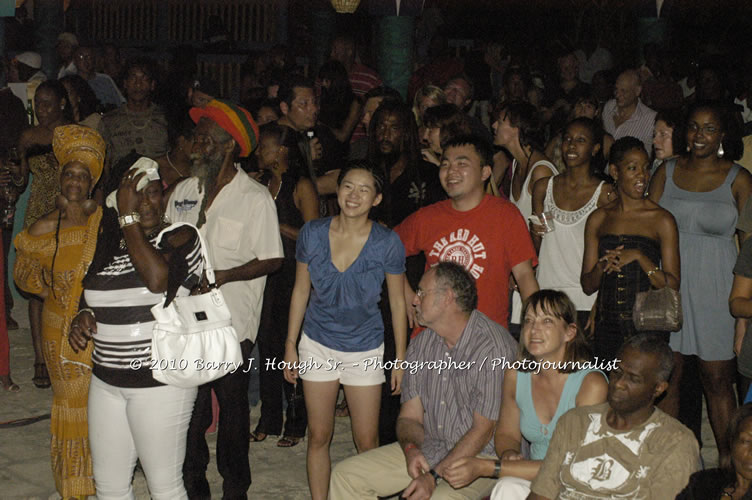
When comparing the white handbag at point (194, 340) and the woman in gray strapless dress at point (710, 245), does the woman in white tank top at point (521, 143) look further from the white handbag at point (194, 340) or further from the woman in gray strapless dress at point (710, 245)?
the white handbag at point (194, 340)

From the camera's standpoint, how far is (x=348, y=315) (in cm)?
518

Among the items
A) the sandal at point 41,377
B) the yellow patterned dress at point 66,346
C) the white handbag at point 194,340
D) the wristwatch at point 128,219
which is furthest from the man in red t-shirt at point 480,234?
the sandal at point 41,377

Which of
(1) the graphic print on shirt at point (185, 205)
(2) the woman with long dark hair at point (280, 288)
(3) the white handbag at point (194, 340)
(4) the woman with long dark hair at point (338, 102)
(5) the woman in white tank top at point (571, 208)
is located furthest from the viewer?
(4) the woman with long dark hair at point (338, 102)

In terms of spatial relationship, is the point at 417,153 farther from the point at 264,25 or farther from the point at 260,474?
the point at 264,25

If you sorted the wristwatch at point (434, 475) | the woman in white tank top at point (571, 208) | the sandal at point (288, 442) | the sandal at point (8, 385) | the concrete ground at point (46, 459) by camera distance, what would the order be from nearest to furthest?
1. the wristwatch at point (434, 475)
2. the concrete ground at point (46, 459)
3. the woman in white tank top at point (571, 208)
4. the sandal at point (288, 442)
5. the sandal at point (8, 385)

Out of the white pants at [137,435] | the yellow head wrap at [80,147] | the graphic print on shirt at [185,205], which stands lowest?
the white pants at [137,435]

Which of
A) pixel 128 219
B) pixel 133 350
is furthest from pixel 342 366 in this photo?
pixel 128 219

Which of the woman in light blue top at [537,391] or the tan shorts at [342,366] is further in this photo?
the tan shorts at [342,366]

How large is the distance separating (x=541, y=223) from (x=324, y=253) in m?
1.55

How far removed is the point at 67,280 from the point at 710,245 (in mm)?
3553

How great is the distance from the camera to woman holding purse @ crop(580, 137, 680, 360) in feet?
17.7

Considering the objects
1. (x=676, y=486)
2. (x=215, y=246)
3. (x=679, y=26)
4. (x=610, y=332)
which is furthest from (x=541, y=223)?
(x=679, y=26)

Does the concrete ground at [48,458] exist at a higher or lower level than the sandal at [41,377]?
lower

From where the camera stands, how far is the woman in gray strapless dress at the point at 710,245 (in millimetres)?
5586
